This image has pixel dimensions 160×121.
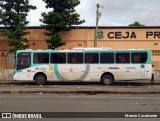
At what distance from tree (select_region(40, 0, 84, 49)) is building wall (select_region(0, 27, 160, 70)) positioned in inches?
88.7

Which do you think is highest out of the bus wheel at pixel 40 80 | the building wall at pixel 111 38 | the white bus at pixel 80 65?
the building wall at pixel 111 38

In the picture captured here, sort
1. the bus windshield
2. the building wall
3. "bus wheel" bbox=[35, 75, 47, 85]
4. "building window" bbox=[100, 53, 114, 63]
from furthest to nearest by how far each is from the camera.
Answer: the building wall → "building window" bbox=[100, 53, 114, 63] → "bus wheel" bbox=[35, 75, 47, 85] → the bus windshield

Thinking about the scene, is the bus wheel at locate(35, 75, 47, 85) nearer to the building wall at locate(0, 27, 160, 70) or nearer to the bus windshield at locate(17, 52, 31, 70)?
the bus windshield at locate(17, 52, 31, 70)

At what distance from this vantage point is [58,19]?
1797 inches

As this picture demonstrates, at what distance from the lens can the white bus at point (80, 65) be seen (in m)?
32.9

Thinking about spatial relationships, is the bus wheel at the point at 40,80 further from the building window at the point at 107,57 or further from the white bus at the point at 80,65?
the building window at the point at 107,57

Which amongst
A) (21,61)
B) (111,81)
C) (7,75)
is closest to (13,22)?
(7,75)

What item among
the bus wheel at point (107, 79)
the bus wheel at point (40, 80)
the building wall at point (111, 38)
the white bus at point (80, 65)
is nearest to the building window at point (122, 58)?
the white bus at point (80, 65)

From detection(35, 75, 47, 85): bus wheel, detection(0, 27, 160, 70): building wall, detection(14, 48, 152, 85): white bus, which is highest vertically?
detection(0, 27, 160, 70): building wall

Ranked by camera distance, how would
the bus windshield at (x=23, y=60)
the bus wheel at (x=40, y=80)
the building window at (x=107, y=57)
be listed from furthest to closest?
the building window at (x=107, y=57)
the bus wheel at (x=40, y=80)
the bus windshield at (x=23, y=60)

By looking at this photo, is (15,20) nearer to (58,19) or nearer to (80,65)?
(58,19)

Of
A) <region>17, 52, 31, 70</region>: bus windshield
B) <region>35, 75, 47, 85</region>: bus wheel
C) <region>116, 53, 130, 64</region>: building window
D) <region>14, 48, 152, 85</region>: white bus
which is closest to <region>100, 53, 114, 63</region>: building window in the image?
<region>14, 48, 152, 85</region>: white bus

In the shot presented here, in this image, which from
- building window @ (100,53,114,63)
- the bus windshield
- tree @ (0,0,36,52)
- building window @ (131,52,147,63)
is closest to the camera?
building window @ (131,52,147,63)

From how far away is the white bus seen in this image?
108 feet
